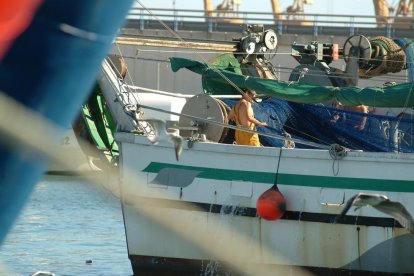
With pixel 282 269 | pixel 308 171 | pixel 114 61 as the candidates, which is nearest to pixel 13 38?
pixel 308 171

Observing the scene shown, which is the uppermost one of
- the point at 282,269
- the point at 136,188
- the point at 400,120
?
the point at 400,120

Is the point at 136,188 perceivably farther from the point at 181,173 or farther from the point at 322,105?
the point at 322,105

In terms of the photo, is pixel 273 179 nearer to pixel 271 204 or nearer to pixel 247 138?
pixel 271 204

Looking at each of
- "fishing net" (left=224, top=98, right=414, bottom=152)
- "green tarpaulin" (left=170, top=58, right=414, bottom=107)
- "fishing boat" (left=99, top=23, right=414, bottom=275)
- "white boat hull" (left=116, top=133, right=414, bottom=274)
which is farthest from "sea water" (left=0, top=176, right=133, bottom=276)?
"fishing net" (left=224, top=98, right=414, bottom=152)

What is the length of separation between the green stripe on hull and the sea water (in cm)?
122

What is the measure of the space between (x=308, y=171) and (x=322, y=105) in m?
1.91

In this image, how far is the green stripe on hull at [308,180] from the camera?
12.0 meters

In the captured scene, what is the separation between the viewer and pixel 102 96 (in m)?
14.7

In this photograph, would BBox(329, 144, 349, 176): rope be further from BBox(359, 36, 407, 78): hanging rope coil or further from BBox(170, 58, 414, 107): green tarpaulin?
BBox(359, 36, 407, 78): hanging rope coil

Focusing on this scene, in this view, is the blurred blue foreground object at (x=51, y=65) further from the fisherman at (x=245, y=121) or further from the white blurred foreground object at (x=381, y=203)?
the fisherman at (x=245, y=121)

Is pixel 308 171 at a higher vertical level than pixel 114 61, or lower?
lower

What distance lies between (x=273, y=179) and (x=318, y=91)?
1.49 m

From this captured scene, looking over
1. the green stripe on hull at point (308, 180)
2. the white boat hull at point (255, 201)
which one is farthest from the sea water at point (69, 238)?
the green stripe on hull at point (308, 180)

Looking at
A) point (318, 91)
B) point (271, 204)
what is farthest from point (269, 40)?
point (271, 204)
